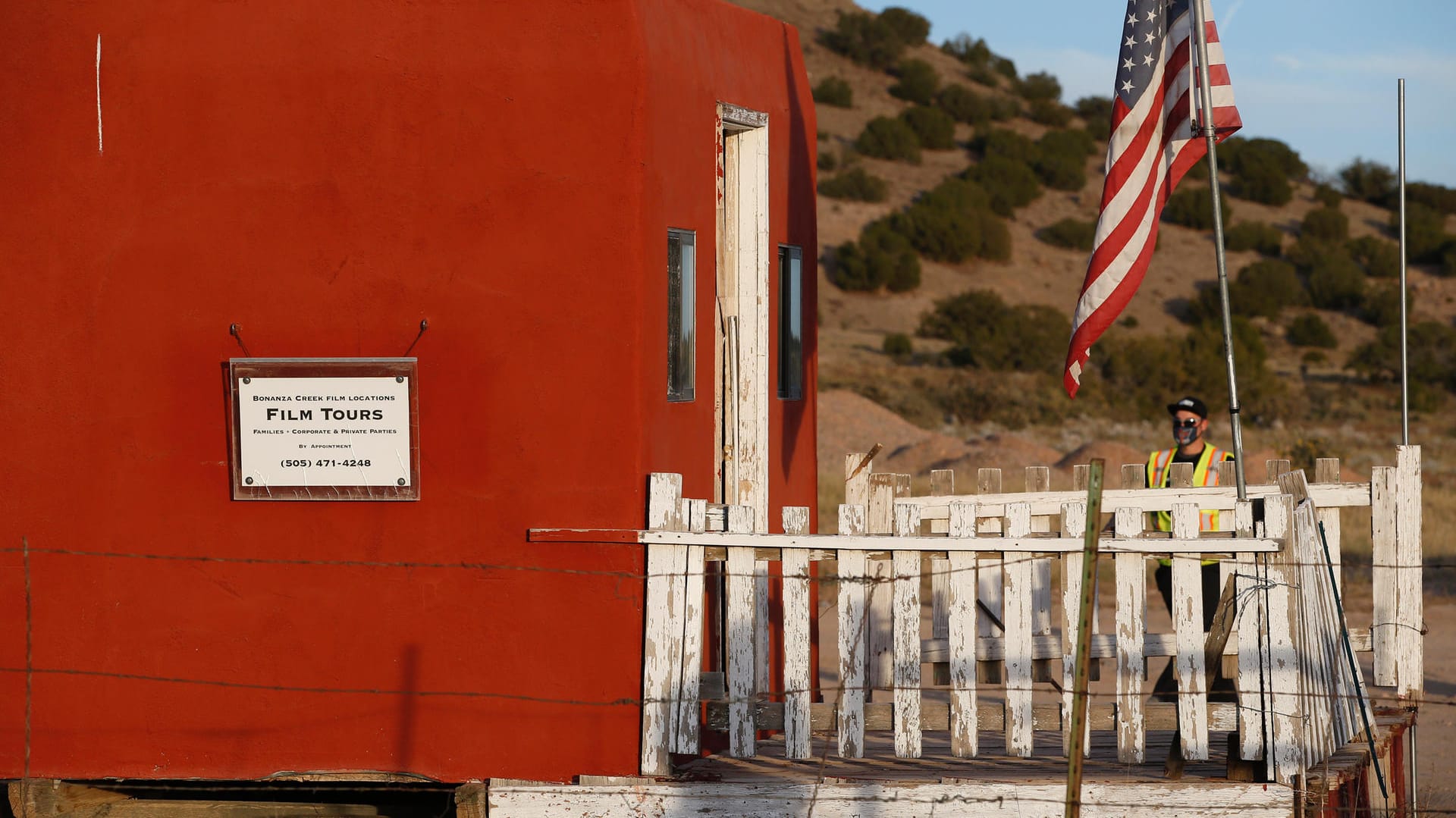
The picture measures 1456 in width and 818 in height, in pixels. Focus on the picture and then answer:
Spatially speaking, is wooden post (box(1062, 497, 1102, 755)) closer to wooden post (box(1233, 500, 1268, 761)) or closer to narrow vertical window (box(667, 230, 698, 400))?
wooden post (box(1233, 500, 1268, 761))

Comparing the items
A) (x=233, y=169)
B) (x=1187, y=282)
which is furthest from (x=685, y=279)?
(x=1187, y=282)

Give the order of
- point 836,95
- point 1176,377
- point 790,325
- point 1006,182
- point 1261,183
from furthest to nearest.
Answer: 1. point 836,95
2. point 1261,183
3. point 1006,182
4. point 1176,377
5. point 790,325

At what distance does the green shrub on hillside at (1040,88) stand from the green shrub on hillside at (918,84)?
3.84m

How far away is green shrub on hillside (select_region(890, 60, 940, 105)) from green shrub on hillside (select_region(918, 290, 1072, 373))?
1890cm

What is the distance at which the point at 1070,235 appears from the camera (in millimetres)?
50625

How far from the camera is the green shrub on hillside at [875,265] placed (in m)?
47.0

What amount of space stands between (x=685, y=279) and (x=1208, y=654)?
8.96ft

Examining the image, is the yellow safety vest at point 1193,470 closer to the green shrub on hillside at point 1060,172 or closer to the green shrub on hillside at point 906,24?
the green shrub on hillside at point 1060,172

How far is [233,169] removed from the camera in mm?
6422

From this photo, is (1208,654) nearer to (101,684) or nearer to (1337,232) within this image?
(101,684)

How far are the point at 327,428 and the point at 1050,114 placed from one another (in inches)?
2257

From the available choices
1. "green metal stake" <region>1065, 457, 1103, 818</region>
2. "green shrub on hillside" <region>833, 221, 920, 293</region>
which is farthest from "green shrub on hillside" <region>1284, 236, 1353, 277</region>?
"green metal stake" <region>1065, 457, 1103, 818</region>

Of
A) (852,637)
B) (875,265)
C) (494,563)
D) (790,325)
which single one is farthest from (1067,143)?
(494,563)

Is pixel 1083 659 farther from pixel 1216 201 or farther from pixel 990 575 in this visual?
pixel 990 575
